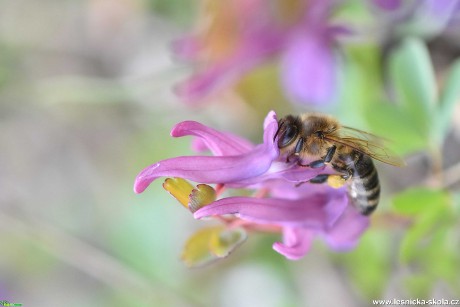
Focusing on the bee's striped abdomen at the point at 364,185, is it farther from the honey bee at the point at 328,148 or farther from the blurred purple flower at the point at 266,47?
the blurred purple flower at the point at 266,47

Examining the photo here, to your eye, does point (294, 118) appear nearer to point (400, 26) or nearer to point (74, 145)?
point (400, 26)

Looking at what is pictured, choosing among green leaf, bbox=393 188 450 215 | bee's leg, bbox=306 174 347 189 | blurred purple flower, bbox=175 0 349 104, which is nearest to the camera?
bee's leg, bbox=306 174 347 189

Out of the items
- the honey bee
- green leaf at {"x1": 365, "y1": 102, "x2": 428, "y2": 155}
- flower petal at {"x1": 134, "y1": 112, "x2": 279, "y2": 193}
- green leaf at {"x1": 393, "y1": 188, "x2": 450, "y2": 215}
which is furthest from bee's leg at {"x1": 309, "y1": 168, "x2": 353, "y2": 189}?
green leaf at {"x1": 365, "y1": 102, "x2": 428, "y2": 155}

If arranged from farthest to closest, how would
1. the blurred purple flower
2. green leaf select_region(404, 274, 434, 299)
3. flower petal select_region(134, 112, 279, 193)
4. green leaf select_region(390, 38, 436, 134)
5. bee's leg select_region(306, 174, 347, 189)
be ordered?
the blurred purple flower → green leaf select_region(404, 274, 434, 299) → green leaf select_region(390, 38, 436, 134) → bee's leg select_region(306, 174, 347, 189) → flower petal select_region(134, 112, 279, 193)

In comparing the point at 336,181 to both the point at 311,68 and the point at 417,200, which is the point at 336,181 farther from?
the point at 311,68

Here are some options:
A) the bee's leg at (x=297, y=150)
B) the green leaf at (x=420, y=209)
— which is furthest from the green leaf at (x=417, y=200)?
the bee's leg at (x=297, y=150)

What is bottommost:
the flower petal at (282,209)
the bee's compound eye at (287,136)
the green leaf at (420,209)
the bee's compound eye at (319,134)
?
the flower petal at (282,209)

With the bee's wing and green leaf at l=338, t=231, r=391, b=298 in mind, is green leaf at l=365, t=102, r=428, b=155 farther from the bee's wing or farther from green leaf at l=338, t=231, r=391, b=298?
green leaf at l=338, t=231, r=391, b=298
